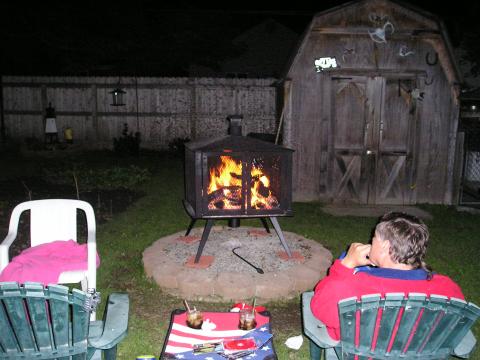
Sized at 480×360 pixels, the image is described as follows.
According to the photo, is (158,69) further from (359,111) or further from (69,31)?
(359,111)

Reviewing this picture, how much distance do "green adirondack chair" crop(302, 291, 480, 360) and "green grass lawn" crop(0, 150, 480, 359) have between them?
1.39 m

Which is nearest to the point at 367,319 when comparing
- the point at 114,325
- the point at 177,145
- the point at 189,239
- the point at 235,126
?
the point at 114,325

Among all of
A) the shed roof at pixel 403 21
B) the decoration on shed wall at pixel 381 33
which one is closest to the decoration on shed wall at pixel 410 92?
the shed roof at pixel 403 21

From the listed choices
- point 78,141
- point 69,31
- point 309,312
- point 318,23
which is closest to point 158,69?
point 69,31

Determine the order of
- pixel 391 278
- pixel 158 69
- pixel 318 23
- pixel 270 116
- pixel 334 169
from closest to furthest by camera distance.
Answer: pixel 391 278, pixel 318 23, pixel 334 169, pixel 270 116, pixel 158 69

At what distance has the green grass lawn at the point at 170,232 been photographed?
4027mm

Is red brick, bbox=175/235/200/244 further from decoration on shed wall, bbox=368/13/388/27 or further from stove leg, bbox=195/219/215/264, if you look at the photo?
decoration on shed wall, bbox=368/13/388/27

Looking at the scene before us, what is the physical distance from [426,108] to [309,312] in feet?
20.8

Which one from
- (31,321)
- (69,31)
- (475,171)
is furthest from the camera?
(69,31)

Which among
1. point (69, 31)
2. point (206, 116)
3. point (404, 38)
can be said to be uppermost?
point (69, 31)

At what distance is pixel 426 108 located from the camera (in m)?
8.05

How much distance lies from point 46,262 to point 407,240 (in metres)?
2.91

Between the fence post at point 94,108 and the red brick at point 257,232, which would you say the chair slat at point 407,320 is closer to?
the red brick at point 257,232

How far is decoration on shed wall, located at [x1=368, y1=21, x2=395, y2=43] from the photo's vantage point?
775 centimetres
